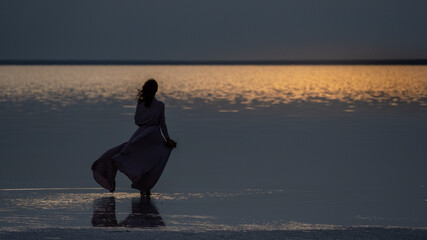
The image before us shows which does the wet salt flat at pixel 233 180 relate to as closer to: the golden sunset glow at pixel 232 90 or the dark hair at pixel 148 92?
the dark hair at pixel 148 92

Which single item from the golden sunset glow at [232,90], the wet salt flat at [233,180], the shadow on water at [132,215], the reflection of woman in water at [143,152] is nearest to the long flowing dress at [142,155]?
the reflection of woman in water at [143,152]

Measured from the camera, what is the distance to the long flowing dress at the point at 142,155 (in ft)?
31.5

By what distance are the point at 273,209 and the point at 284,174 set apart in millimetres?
2859

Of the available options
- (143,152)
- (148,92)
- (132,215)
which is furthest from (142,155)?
(132,215)

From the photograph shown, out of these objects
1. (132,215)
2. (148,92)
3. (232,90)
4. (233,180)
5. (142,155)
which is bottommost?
(232,90)

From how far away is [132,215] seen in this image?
818cm

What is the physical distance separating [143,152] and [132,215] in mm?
1593

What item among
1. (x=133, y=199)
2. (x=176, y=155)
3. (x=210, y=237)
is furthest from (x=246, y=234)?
(x=176, y=155)

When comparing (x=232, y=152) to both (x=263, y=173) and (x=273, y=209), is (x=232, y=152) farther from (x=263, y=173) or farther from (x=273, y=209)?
(x=273, y=209)

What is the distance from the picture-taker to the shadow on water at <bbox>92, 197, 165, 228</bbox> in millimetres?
7655

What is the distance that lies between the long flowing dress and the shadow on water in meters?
0.41

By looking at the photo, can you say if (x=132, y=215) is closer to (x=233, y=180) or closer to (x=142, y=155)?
(x=142, y=155)

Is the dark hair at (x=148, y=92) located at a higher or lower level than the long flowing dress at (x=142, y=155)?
higher

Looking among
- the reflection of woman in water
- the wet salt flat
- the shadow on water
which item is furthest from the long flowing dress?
the shadow on water
